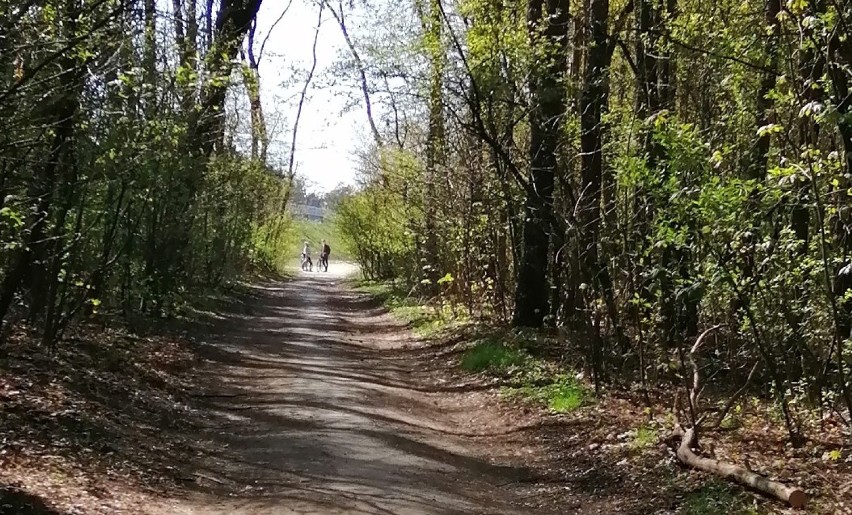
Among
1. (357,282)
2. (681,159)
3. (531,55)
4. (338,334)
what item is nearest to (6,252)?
(681,159)

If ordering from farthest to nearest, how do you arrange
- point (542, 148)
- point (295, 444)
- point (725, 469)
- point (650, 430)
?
point (542, 148) < point (650, 430) < point (295, 444) < point (725, 469)

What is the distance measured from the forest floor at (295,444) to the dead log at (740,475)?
0.10 metres

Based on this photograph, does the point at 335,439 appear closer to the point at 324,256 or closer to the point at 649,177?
the point at 649,177

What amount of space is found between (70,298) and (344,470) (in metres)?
5.18

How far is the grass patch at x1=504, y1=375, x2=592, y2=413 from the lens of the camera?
1055 centimetres

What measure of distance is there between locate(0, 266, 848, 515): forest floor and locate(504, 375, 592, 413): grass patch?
0.22 m

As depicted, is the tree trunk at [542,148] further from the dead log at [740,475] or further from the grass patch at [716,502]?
the grass patch at [716,502]

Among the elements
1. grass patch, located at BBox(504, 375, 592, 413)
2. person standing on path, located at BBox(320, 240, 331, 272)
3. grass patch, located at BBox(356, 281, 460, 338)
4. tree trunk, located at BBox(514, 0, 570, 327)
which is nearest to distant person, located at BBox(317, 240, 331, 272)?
person standing on path, located at BBox(320, 240, 331, 272)

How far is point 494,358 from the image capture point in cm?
1350

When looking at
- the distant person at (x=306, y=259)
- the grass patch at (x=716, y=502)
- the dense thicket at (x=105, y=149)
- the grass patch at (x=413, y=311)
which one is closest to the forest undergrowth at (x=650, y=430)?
the grass patch at (x=716, y=502)

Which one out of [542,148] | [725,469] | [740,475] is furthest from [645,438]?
[542,148]

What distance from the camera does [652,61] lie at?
44.1 feet

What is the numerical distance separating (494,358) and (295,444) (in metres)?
5.58

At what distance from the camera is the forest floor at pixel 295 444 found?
665 cm
